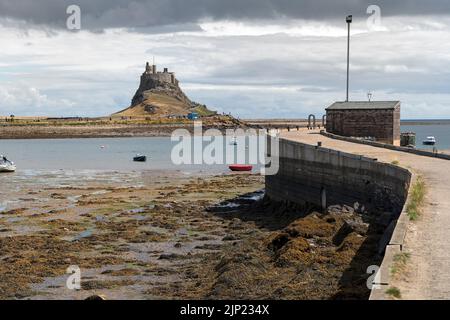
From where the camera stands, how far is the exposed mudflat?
1961 centimetres

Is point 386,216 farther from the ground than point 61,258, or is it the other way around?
point 386,216

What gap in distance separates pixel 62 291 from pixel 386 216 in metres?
11.3

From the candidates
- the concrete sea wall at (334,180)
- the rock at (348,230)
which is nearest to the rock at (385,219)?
the concrete sea wall at (334,180)

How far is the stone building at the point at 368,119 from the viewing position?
4872 cm

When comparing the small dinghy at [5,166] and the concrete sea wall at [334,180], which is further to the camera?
the small dinghy at [5,166]

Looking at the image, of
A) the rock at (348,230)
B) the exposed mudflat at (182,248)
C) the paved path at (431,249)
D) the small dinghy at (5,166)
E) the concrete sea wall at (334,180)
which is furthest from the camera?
the small dinghy at (5,166)

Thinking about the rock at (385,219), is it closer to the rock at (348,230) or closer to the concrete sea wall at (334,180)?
the concrete sea wall at (334,180)

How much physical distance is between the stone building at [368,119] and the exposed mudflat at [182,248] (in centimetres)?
1065

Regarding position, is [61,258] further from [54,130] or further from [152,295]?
[54,130]

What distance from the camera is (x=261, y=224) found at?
3491cm
